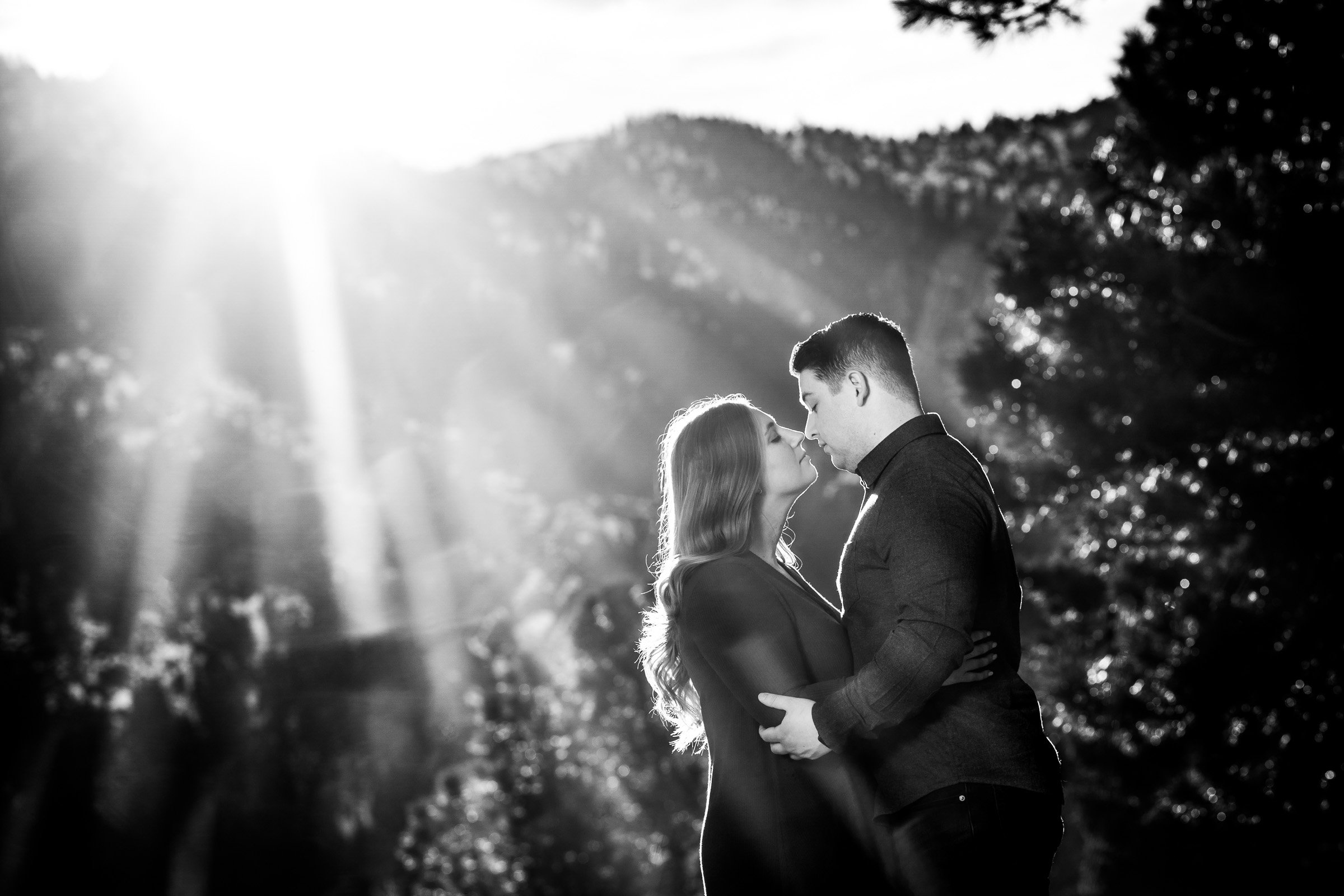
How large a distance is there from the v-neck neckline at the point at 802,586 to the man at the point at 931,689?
0.17 meters

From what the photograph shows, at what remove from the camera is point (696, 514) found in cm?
280

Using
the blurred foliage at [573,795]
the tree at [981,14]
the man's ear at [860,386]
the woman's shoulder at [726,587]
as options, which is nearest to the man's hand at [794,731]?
the woman's shoulder at [726,587]

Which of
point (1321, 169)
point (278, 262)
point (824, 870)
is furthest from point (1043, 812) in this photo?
point (278, 262)

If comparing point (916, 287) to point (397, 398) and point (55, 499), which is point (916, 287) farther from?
point (55, 499)

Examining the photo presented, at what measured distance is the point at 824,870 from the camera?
2494 millimetres

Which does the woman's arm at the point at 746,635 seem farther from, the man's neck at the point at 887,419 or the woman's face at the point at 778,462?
the man's neck at the point at 887,419

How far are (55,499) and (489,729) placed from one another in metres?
24.1

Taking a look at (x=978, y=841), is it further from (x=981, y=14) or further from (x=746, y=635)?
(x=981, y=14)

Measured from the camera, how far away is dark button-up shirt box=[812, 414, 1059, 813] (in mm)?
2324

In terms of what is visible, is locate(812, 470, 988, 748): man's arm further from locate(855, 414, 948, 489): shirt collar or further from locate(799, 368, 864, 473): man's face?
locate(799, 368, 864, 473): man's face

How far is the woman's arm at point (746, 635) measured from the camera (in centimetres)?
255

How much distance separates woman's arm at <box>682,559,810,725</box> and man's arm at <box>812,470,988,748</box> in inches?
6.1

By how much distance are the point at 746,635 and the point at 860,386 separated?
636 mm

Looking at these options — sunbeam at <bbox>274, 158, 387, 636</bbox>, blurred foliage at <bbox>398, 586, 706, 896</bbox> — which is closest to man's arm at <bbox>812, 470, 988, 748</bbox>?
blurred foliage at <bbox>398, 586, 706, 896</bbox>
